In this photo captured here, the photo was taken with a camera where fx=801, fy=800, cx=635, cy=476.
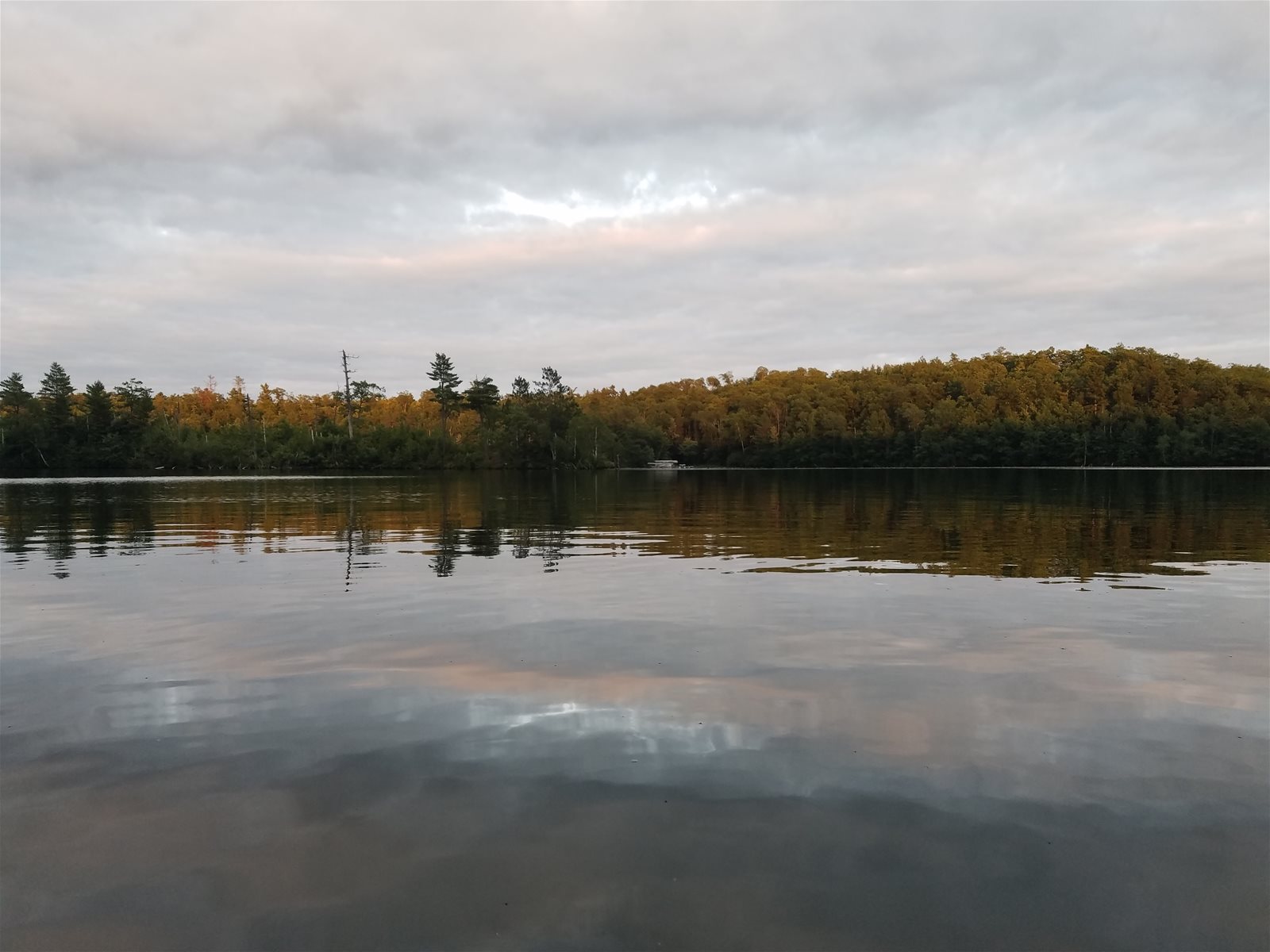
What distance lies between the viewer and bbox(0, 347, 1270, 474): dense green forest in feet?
420

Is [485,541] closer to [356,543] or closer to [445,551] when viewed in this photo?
[445,551]

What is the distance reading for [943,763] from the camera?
6715 millimetres

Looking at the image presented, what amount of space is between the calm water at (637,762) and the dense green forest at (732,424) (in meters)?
114

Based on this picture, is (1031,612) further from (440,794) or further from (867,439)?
(867,439)

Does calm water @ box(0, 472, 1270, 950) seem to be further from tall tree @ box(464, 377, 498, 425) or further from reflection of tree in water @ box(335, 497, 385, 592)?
tall tree @ box(464, 377, 498, 425)

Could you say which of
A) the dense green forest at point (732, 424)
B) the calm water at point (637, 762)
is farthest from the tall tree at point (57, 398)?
the calm water at point (637, 762)

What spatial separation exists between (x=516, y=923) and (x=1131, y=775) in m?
5.09

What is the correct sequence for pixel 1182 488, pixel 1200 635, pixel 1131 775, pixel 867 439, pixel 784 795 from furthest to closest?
pixel 867 439 → pixel 1182 488 → pixel 1200 635 → pixel 1131 775 → pixel 784 795

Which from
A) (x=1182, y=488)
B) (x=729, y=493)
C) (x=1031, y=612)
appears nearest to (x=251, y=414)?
Answer: (x=729, y=493)

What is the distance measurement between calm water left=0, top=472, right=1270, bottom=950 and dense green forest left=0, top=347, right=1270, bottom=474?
375ft

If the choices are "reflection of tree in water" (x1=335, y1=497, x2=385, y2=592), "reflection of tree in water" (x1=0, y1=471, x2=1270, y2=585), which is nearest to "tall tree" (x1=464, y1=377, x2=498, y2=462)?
"reflection of tree in water" (x1=0, y1=471, x2=1270, y2=585)

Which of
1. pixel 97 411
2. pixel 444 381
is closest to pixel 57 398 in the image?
pixel 97 411

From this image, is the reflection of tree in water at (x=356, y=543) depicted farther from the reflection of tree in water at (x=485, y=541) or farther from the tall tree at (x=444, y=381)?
the tall tree at (x=444, y=381)

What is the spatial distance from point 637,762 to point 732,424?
173m
